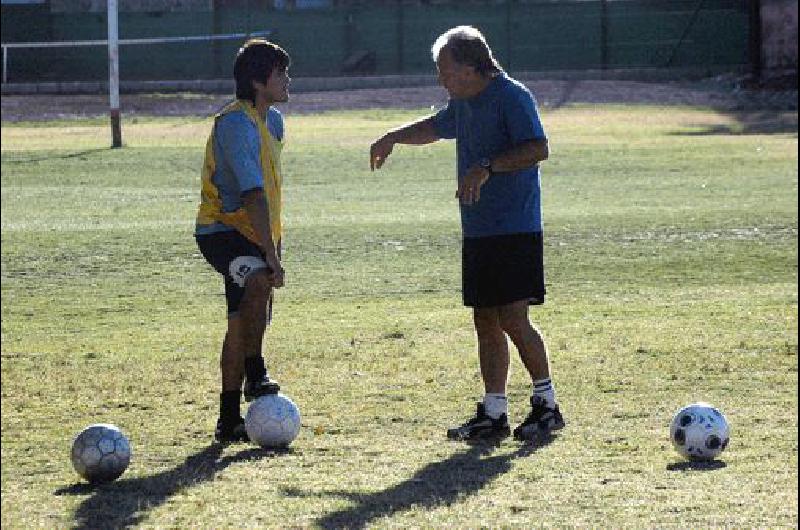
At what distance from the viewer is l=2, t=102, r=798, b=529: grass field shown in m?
7.00

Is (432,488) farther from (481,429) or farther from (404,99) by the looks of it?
(404,99)

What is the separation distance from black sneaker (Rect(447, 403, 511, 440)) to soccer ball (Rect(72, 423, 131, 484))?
166 cm

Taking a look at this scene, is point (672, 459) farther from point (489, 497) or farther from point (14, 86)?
point (14, 86)

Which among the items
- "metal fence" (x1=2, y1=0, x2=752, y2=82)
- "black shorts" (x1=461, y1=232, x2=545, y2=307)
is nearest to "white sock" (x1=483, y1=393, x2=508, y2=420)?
"black shorts" (x1=461, y1=232, x2=545, y2=307)

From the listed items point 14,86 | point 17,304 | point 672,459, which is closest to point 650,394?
point 672,459

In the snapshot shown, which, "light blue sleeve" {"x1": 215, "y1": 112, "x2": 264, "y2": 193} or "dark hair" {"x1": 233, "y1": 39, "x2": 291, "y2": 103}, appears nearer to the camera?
"light blue sleeve" {"x1": 215, "y1": 112, "x2": 264, "y2": 193}

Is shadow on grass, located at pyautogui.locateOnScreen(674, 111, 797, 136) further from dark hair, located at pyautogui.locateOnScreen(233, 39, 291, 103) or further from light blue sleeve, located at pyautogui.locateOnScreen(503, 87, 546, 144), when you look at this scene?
dark hair, located at pyautogui.locateOnScreen(233, 39, 291, 103)

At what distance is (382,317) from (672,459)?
521 cm

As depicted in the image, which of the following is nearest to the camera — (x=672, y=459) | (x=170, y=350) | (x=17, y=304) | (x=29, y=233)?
(x=672, y=459)

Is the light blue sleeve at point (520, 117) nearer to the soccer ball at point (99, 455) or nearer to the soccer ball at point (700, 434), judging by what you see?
the soccer ball at point (700, 434)

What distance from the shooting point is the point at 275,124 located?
27.7 ft

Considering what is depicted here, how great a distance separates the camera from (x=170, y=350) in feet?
37.0

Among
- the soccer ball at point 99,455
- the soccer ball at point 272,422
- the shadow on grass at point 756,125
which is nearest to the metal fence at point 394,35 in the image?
the shadow on grass at point 756,125

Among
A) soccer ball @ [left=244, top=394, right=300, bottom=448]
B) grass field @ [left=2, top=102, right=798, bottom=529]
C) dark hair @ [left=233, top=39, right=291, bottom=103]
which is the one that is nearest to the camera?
grass field @ [left=2, top=102, right=798, bottom=529]
